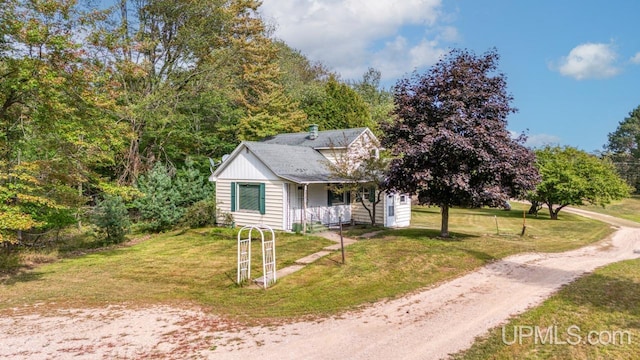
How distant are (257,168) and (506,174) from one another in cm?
1123

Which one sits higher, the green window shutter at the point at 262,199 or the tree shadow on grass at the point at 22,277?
the green window shutter at the point at 262,199

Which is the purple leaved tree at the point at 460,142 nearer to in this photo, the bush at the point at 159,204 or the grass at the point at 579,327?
the grass at the point at 579,327

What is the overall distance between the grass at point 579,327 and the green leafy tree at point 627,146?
58.3 m

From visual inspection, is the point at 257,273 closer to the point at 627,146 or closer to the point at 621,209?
the point at 621,209

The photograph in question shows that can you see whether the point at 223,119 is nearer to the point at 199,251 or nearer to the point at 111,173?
the point at 111,173

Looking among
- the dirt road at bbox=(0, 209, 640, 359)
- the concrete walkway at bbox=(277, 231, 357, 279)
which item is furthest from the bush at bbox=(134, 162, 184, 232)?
the dirt road at bbox=(0, 209, 640, 359)

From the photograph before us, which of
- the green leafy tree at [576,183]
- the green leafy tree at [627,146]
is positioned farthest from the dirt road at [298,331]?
the green leafy tree at [627,146]

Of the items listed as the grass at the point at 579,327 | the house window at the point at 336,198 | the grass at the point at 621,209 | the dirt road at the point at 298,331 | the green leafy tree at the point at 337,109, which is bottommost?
the dirt road at the point at 298,331

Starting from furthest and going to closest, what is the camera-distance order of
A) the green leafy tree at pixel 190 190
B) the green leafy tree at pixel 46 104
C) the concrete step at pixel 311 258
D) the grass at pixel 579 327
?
the green leafy tree at pixel 190 190
the concrete step at pixel 311 258
the green leafy tree at pixel 46 104
the grass at pixel 579 327

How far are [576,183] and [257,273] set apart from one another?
23.3 meters

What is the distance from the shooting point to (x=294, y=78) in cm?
4081

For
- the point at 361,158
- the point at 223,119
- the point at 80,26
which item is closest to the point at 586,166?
the point at 361,158

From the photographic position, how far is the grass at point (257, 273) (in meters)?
9.65

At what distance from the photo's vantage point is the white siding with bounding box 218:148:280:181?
1945cm
